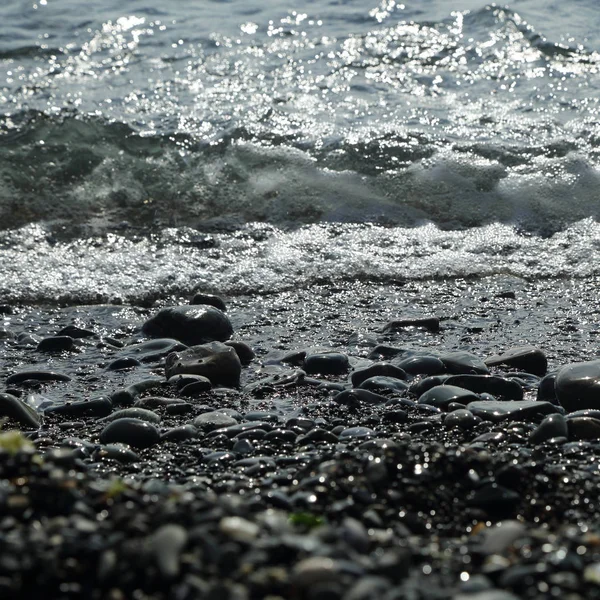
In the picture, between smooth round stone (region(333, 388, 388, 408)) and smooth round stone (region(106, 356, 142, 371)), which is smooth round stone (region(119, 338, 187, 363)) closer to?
smooth round stone (region(106, 356, 142, 371))

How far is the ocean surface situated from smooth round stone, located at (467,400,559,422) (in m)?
2.22

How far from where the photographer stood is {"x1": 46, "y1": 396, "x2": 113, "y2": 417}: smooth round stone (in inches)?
147

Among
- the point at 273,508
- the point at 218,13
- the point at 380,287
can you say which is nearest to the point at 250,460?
the point at 273,508

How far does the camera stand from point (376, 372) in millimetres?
4023

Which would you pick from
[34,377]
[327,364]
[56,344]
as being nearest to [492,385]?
[327,364]

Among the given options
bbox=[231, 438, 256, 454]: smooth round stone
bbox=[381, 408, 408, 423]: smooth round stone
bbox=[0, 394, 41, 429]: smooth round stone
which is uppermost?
bbox=[231, 438, 256, 454]: smooth round stone

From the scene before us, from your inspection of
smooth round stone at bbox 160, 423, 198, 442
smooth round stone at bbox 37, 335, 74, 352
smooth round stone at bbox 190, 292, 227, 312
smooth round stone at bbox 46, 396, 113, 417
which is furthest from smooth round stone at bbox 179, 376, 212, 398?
smooth round stone at bbox 190, 292, 227, 312

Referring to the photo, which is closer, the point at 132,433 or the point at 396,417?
the point at 132,433

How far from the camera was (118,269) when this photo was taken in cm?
569

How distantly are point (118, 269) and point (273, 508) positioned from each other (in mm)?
3581

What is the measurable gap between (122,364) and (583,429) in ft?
6.90

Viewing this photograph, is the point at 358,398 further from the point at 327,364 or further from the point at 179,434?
the point at 179,434

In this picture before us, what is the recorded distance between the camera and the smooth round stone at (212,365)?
4129 mm

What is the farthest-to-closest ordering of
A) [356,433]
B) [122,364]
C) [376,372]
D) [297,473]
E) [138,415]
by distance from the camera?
1. [122,364]
2. [376,372]
3. [138,415]
4. [356,433]
5. [297,473]
